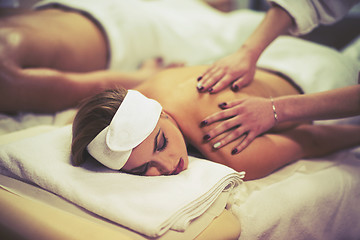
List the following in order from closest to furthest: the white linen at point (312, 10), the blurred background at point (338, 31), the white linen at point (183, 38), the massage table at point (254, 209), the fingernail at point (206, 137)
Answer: the massage table at point (254, 209), the fingernail at point (206, 137), the white linen at point (312, 10), the white linen at point (183, 38), the blurred background at point (338, 31)

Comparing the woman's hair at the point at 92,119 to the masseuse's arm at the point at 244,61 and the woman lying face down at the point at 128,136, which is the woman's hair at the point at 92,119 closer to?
the woman lying face down at the point at 128,136

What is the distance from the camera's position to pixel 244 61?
1055mm

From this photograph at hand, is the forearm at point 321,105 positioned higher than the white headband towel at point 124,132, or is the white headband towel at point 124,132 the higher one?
the white headband towel at point 124,132

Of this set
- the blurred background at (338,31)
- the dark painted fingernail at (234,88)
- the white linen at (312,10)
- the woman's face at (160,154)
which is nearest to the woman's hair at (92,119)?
the woman's face at (160,154)

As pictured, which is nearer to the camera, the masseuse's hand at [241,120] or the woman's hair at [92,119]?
the woman's hair at [92,119]

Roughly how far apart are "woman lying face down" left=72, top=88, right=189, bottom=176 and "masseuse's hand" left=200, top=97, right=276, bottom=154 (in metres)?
0.12

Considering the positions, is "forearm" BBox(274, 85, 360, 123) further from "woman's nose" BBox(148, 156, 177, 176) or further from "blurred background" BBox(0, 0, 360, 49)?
"blurred background" BBox(0, 0, 360, 49)

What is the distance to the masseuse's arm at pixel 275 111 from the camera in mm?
886

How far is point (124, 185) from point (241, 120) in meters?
0.39

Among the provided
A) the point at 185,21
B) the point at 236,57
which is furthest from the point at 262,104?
the point at 185,21

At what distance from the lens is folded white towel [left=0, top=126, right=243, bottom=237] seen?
2.17 feet

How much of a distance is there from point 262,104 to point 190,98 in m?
0.23

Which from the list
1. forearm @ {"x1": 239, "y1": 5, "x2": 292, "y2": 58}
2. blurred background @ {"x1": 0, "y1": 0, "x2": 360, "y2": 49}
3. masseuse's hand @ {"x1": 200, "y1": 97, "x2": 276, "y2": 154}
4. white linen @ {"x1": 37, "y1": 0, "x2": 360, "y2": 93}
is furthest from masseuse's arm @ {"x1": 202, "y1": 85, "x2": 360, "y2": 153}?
blurred background @ {"x1": 0, "y1": 0, "x2": 360, "y2": 49}

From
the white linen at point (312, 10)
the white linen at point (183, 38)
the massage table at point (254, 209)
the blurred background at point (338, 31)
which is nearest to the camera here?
the massage table at point (254, 209)
